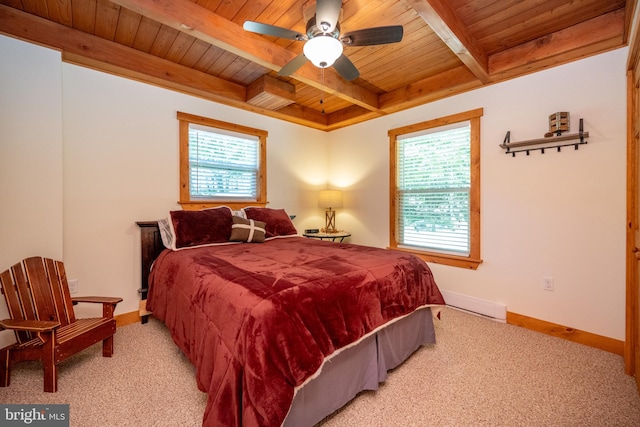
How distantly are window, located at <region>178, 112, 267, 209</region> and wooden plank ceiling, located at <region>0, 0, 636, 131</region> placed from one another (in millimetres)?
408

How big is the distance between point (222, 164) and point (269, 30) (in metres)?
1.94

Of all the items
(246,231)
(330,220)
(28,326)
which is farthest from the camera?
(330,220)

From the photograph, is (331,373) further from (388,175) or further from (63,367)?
(388,175)

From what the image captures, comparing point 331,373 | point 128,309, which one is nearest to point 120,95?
point 128,309

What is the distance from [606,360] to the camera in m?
2.07

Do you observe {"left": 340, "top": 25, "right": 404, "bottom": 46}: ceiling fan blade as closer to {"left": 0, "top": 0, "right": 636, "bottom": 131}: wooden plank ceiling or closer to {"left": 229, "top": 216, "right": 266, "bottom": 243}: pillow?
{"left": 0, "top": 0, "right": 636, "bottom": 131}: wooden plank ceiling

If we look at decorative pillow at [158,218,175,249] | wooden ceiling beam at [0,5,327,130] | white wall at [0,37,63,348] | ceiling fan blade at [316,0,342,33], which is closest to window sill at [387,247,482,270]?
ceiling fan blade at [316,0,342,33]

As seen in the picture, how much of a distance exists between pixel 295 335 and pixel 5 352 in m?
1.90

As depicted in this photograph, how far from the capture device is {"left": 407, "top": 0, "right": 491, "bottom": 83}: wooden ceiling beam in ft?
5.90

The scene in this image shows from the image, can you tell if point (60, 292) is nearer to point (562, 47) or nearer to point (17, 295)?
point (17, 295)

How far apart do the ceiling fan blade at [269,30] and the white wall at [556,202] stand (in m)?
2.09

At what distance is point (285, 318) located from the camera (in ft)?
4.21

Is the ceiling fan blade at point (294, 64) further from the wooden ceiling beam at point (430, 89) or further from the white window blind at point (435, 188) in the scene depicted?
the white window blind at point (435, 188)

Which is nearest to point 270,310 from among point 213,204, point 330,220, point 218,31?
point 218,31
